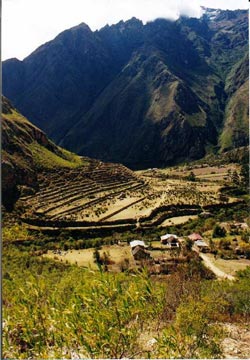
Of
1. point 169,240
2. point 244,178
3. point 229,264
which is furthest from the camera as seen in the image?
point 244,178

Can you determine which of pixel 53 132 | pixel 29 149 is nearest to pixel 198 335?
pixel 29 149

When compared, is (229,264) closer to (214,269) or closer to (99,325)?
(214,269)

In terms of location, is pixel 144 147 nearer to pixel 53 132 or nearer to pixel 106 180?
pixel 53 132

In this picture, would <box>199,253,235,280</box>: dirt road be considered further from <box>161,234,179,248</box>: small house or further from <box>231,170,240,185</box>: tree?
<box>231,170,240,185</box>: tree

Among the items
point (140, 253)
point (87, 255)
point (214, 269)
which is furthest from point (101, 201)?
point (214, 269)

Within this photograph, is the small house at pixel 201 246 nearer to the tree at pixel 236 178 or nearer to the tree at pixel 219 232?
the tree at pixel 219 232

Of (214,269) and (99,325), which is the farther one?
(214,269)

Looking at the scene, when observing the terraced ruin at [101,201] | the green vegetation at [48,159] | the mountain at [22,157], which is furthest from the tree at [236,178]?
the green vegetation at [48,159]
